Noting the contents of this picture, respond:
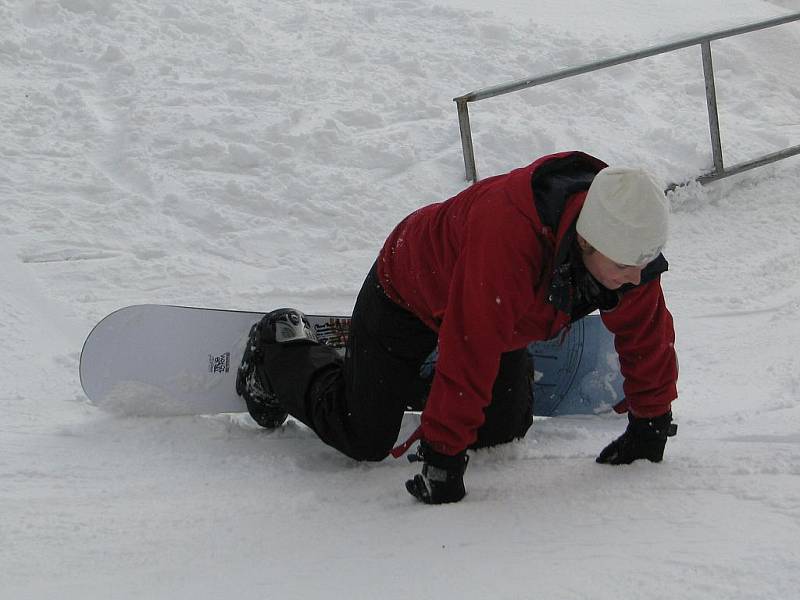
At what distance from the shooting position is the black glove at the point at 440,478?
2.58 m

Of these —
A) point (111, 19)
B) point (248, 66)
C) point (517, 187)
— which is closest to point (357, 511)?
point (517, 187)

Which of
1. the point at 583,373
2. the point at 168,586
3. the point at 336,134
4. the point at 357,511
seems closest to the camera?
the point at 168,586

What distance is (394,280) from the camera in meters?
2.90

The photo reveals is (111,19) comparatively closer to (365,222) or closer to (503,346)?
(365,222)

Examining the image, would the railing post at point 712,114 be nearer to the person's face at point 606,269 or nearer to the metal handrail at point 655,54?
the metal handrail at point 655,54

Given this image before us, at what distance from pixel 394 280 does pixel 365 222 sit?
2.51 meters

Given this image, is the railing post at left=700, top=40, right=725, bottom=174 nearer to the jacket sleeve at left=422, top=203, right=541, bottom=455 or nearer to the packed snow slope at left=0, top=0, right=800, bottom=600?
the packed snow slope at left=0, top=0, right=800, bottom=600

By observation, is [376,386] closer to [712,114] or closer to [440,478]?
[440,478]

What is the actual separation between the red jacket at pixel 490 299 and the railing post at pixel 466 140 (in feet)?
9.47

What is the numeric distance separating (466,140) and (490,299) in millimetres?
3496

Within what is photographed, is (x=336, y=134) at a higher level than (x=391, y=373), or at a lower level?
higher

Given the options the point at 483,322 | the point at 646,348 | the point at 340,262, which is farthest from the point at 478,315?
the point at 340,262

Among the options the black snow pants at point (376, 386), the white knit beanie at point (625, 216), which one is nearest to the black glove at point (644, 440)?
the black snow pants at point (376, 386)

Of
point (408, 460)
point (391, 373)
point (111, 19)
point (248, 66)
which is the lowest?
point (408, 460)
